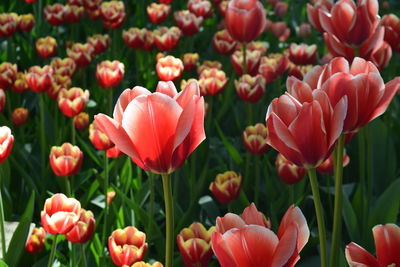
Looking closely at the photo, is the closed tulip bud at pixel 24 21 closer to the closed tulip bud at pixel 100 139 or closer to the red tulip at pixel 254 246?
the closed tulip bud at pixel 100 139

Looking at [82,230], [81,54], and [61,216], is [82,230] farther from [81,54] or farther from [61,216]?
[81,54]

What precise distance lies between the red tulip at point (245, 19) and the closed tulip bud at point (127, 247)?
1.18 metres

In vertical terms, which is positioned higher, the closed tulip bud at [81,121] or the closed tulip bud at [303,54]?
the closed tulip bud at [81,121]

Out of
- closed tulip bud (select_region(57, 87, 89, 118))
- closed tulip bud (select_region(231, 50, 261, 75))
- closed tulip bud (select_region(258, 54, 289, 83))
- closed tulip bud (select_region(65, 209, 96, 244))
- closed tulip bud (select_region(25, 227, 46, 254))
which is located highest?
closed tulip bud (select_region(65, 209, 96, 244))

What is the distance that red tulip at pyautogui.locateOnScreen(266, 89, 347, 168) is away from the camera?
0.89 metres

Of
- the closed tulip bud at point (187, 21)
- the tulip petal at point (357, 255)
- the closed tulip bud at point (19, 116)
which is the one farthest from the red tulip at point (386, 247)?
the closed tulip bud at point (187, 21)

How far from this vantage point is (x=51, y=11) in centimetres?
277

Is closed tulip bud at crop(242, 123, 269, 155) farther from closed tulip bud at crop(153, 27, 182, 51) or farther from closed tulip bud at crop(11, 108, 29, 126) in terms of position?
closed tulip bud at crop(153, 27, 182, 51)

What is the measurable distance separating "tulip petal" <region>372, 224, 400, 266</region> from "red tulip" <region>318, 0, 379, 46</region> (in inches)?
32.8

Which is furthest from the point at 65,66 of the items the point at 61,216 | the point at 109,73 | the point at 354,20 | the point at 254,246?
the point at 254,246

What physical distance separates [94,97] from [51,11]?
0.38 meters

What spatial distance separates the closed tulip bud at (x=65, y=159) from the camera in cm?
160

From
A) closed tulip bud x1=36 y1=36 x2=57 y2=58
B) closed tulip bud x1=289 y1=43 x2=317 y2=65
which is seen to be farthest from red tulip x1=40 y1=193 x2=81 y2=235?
closed tulip bud x1=289 y1=43 x2=317 y2=65

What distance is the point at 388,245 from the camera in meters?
0.79
